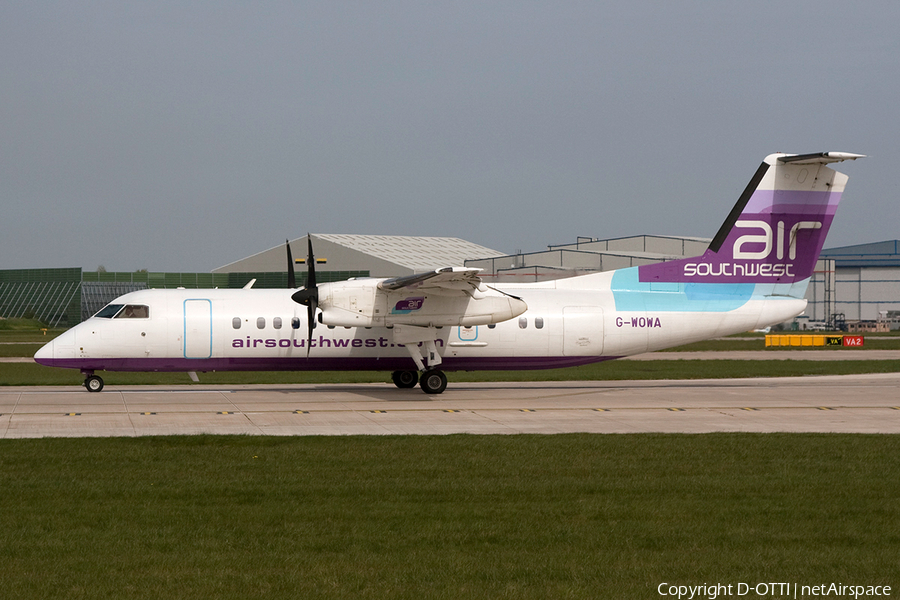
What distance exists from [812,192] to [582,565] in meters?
20.6

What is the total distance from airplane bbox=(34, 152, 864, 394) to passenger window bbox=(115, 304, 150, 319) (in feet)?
0.10

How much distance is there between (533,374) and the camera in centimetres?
3591

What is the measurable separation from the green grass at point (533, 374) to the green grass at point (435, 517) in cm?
1657

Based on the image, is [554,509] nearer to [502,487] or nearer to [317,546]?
[502,487]

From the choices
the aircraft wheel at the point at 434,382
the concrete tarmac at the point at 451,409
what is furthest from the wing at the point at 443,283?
the concrete tarmac at the point at 451,409

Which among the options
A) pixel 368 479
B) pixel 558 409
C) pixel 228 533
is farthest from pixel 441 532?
pixel 558 409

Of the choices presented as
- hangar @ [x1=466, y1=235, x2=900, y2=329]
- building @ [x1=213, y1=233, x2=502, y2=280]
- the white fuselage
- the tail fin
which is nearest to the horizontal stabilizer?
the tail fin

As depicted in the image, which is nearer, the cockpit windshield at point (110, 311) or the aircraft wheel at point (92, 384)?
the cockpit windshield at point (110, 311)

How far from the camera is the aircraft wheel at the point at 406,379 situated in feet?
90.4

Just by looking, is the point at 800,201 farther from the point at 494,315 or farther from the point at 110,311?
the point at 110,311

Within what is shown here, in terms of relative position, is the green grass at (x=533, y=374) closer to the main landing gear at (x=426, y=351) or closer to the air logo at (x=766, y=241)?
the main landing gear at (x=426, y=351)

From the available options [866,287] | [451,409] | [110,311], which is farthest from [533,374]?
[866,287]

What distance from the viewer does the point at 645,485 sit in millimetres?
12641

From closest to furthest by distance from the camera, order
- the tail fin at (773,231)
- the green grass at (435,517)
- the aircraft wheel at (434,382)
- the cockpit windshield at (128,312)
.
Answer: the green grass at (435,517) < the cockpit windshield at (128,312) < the aircraft wheel at (434,382) < the tail fin at (773,231)
